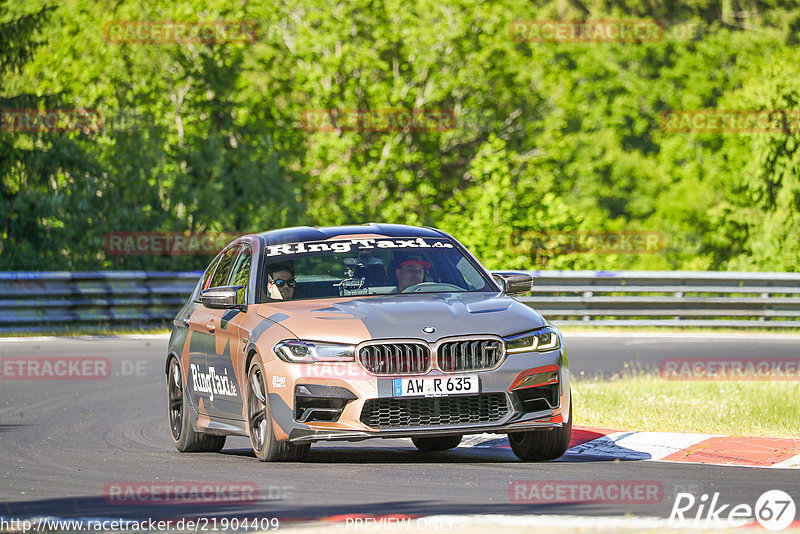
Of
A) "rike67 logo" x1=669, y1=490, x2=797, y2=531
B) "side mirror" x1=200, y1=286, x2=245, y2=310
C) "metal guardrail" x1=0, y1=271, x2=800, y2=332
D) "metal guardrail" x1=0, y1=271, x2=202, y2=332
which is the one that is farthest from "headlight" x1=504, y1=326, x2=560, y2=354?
"metal guardrail" x1=0, y1=271, x2=800, y2=332

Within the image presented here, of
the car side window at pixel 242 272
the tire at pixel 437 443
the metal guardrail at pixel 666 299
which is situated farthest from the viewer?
the metal guardrail at pixel 666 299

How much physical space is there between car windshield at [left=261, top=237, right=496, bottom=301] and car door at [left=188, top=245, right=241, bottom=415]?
0.61 metres

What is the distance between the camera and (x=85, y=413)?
13.8 m

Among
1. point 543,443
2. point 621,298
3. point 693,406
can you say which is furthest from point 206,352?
point 621,298

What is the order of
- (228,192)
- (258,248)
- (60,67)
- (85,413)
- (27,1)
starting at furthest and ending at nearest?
(60,67) < (27,1) < (228,192) < (85,413) < (258,248)

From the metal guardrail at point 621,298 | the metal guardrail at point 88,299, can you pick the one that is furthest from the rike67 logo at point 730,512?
the metal guardrail at point 621,298

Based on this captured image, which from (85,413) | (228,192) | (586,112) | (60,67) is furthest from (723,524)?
(586,112)

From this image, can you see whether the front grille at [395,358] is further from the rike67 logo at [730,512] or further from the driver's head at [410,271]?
the rike67 logo at [730,512]

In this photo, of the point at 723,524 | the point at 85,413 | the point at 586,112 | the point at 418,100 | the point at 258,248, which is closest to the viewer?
the point at 723,524

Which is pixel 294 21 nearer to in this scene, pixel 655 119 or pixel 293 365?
pixel 655 119

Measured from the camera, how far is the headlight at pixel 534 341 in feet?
29.9

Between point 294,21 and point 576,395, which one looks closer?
point 576,395

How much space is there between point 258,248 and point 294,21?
32504 mm

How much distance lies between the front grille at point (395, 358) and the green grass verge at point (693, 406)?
308 centimetres
